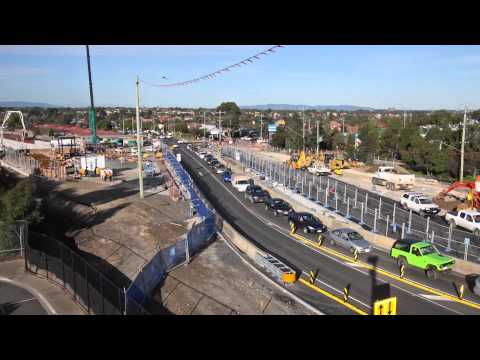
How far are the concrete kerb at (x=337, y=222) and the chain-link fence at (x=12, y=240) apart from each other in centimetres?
1656

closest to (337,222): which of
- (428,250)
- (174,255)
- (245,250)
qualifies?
(245,250)

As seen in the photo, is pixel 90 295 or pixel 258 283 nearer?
pixel 90 295

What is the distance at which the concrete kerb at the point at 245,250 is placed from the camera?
16669 mm

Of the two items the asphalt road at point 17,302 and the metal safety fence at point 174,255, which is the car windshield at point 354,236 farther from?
the asphalt road at point 17,302

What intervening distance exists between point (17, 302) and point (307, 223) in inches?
684

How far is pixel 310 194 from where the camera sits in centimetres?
3800

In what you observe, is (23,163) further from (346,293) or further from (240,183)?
(346,293)

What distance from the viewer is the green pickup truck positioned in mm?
19250

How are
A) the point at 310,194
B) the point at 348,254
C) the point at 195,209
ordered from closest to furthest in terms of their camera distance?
1. the point at 348,254
2. the point at 195,209
3. the point at 310,194

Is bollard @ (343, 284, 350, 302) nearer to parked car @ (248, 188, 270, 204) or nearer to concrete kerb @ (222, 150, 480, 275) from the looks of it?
concrete kerb @ (222, 150, 480, 275)

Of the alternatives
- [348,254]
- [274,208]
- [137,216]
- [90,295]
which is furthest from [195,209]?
[90,295]

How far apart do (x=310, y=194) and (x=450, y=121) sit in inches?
1842
